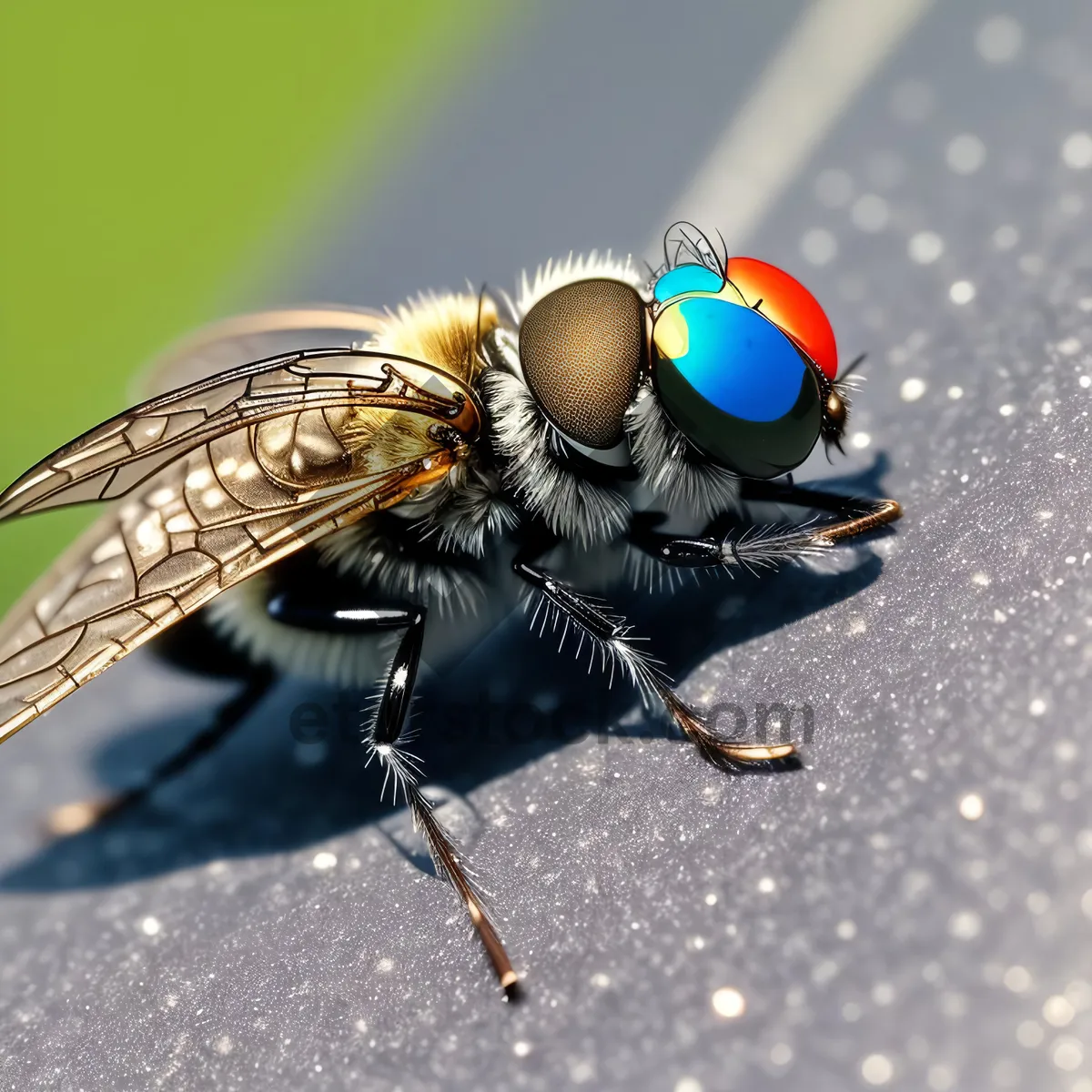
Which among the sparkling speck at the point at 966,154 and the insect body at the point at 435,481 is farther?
the sparkling speck at the point at 966,154

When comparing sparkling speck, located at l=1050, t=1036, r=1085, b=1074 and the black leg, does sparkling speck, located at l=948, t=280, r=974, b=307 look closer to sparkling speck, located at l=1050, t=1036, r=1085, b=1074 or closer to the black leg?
the black leg

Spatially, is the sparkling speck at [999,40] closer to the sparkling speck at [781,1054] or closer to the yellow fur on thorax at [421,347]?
the yellow fur on thorax at [421,347]

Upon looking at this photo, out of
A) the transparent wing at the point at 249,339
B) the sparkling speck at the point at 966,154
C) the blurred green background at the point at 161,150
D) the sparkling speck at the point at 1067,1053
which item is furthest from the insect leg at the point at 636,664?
the blurred green background at the point at 161,150

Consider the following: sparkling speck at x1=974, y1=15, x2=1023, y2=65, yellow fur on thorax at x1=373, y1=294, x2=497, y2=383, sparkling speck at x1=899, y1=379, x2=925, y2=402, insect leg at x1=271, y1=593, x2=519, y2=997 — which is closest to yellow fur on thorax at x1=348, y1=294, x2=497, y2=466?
yellow fur on thorax at x1=373, y1=294, x2=497, y2=383

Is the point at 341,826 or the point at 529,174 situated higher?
the point at 529,174

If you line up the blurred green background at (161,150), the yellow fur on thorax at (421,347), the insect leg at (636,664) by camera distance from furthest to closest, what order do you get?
the blurred green background at (161,150) < the yellow fur on thorax at (421,347) < the insect leg at (636,664)

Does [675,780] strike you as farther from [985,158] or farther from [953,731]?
[985,158]

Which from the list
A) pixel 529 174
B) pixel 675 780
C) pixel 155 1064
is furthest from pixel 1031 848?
pixel 529 174
